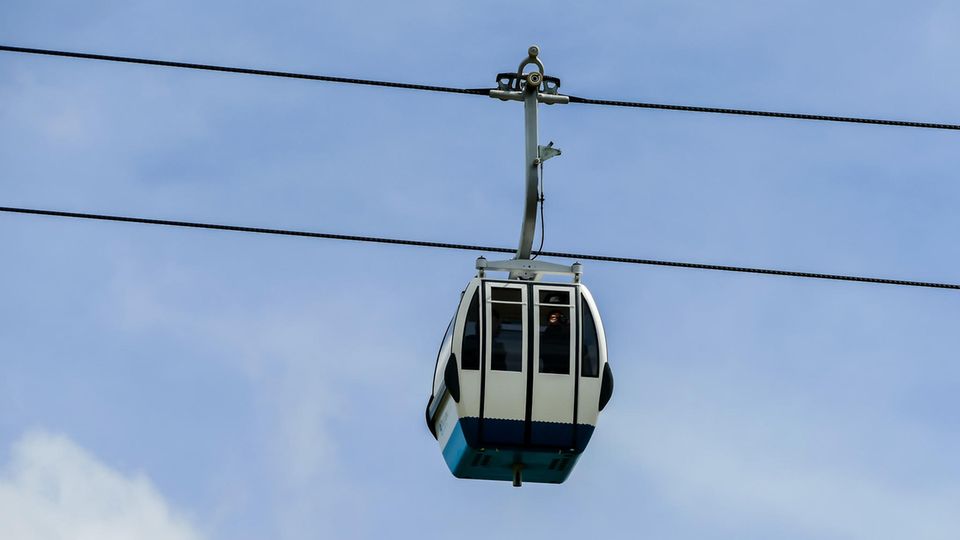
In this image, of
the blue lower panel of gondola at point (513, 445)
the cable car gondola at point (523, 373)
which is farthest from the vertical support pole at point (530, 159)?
the blue lower panel of gondola at point (513, 445)

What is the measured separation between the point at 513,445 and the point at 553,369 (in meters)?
0.99

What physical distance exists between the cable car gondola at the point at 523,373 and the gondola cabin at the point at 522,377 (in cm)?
1

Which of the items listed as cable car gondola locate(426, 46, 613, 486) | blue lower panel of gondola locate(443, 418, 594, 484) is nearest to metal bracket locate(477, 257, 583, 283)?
cable car gondola locate(426, 46, 613, 486)

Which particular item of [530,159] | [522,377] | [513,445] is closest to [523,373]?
[522,377]

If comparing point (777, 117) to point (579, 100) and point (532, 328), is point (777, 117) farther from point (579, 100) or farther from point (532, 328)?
point (532, 328)

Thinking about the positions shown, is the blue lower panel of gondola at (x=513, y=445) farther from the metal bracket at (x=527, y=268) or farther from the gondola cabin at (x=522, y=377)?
the metal bracket at (x=527, y=268)

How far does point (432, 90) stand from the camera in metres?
20.9

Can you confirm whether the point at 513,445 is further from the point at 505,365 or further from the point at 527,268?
the point at 527,268

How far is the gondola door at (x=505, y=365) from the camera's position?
67.2 feet

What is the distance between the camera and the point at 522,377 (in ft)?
67.4

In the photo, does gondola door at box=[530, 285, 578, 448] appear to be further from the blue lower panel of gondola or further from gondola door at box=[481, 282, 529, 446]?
gondola door at box=[481, 282, 529, 446]

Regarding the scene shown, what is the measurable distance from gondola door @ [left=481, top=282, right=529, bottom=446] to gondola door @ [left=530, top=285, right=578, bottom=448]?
13cm

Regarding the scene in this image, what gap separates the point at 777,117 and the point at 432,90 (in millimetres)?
4000

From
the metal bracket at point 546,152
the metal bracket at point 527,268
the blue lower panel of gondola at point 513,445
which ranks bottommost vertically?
the blue lower panel of gondola at point 513,445
